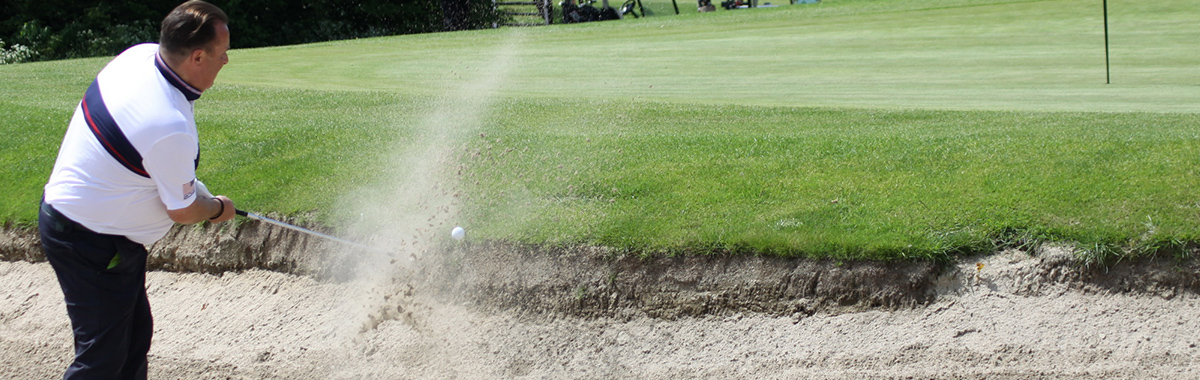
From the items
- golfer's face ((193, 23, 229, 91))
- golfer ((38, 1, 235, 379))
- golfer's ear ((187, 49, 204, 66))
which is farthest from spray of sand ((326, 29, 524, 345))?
golfer's ear ((187, 49, 204, 66))

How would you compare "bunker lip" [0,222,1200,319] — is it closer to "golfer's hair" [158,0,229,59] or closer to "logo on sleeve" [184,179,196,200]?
"logo on sleeve" [184,179,196,200]

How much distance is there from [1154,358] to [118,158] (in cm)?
446

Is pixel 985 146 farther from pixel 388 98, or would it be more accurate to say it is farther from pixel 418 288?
pixel 388 98

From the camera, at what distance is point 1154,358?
4.05m

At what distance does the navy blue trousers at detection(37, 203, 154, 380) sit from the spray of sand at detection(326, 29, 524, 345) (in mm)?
1449

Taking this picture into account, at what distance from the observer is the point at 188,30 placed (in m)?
3.29

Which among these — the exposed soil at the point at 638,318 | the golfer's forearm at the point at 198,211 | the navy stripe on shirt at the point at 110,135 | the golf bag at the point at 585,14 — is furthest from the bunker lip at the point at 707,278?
the golf bag at the point at 585,14

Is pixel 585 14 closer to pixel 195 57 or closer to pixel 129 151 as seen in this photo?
pixel 195 57

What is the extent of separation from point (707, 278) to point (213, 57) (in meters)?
2.67

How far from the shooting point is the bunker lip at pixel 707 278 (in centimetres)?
439

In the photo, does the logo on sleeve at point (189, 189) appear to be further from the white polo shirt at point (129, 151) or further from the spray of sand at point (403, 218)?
the spray of sand at point (403, 218)

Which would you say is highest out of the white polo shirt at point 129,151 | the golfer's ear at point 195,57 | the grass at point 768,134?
the golfer's ear at point 195,57

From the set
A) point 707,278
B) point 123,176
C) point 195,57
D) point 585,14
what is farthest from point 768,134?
point 585,14

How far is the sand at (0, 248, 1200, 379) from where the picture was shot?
13.7 feet
